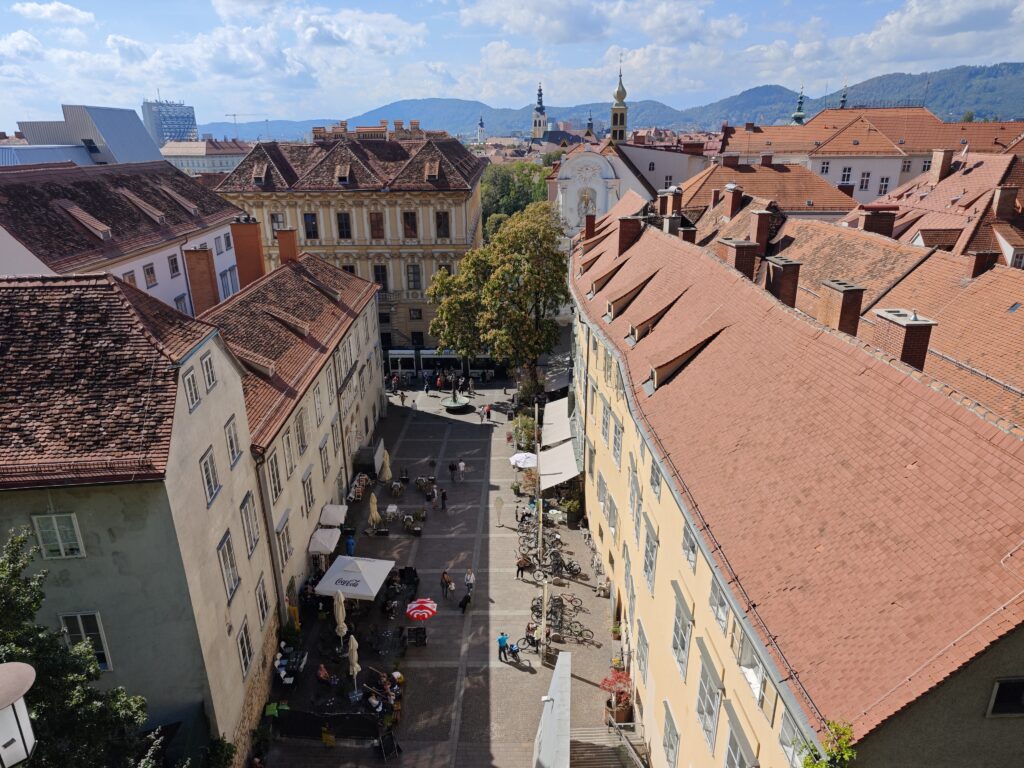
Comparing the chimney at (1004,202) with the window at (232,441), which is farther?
the chimney at (1004,202)

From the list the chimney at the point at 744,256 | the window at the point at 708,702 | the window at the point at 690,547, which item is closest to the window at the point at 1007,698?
the window at the point at 708,702

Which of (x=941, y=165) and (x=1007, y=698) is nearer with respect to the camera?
(x=1007, y=698)

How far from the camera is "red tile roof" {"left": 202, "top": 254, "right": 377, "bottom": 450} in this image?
982 inches

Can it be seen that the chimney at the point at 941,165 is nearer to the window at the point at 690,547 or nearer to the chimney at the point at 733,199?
the chimney at the point at 733,199

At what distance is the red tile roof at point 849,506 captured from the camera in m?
9.32

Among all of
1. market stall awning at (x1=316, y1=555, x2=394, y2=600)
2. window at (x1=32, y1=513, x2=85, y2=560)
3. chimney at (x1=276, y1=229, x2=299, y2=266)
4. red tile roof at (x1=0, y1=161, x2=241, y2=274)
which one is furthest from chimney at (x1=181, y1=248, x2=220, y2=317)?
window at (x1=32, y1=513, x2=85, y2=560)

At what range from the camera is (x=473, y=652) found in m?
25.3

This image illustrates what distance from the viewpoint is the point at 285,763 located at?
20.8 meters

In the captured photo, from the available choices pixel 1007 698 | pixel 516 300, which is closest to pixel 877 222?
pixel 516 300

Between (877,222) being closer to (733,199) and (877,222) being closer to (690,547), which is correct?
(733,199)

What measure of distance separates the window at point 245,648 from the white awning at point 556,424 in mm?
19567

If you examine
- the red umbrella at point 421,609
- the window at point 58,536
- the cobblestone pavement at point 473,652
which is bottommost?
the cobblestone pavement at point 473,652

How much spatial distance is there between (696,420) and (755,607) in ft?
23.0

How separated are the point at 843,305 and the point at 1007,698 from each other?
12570 millimetres
